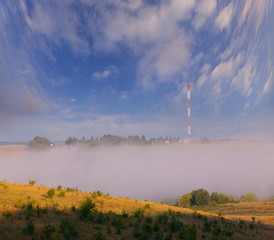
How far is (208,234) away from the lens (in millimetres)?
18203

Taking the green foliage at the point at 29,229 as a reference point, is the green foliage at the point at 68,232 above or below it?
below

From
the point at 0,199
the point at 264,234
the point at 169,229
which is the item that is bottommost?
the point at 264,234

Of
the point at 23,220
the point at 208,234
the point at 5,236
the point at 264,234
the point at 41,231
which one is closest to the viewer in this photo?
the point at 5,236

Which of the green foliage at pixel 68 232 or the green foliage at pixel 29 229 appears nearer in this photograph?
the green foliage at pixel 29 229

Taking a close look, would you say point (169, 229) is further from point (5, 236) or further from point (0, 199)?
point (0, 199)

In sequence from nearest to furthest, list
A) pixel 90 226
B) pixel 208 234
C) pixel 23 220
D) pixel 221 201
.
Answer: pixel 23 220, pixel 90 226, pixel 208 234, pixel 221 201

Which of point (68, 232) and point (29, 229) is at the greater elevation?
point (29, 229)

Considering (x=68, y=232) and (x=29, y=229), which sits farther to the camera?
(x=68, y=232)

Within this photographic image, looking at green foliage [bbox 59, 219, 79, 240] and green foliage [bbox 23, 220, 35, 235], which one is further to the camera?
green foliage [bbox 59, 219, 79, 240]

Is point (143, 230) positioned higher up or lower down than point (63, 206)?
lower down

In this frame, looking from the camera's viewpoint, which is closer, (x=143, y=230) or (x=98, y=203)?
(x=143, y=230)

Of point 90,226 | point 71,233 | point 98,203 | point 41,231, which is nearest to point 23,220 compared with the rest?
point 41,231

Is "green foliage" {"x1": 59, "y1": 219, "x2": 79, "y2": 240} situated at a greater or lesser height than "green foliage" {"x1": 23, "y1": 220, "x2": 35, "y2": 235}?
lesser

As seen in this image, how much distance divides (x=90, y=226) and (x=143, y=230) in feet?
14.0
